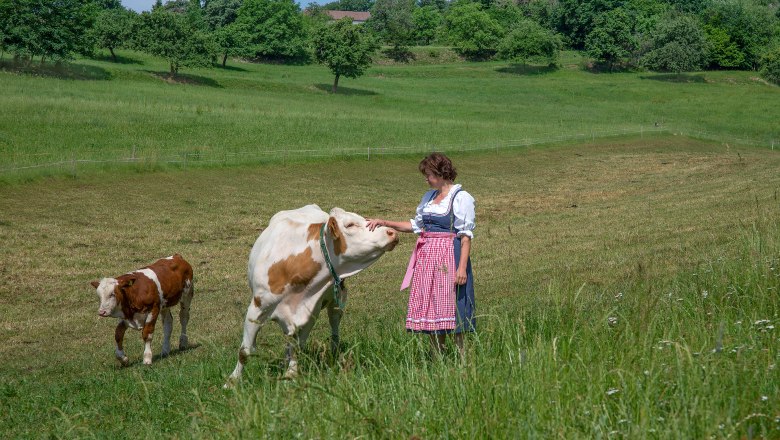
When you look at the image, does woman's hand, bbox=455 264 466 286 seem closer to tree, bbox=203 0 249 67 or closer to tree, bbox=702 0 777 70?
tree, bbox=203 0 249 67

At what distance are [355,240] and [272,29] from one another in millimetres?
107103

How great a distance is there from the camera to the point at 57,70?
66.7 m

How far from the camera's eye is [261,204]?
30500 millimetres

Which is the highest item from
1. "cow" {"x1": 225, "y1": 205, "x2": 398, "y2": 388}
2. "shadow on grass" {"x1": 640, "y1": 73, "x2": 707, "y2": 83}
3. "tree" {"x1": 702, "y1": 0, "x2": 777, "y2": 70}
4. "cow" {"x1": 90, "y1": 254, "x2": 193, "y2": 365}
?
"tree" {"x1": 702, "y1": 0, "x2": 777, "y2": 70}

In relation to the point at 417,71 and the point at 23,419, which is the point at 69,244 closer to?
the point at 23,419

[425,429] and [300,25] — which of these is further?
[300,25]

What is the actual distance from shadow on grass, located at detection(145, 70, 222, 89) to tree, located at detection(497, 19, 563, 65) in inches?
1900

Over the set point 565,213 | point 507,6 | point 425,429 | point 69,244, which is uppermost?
point 507,6

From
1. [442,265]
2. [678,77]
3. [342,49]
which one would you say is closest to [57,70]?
[342,49]

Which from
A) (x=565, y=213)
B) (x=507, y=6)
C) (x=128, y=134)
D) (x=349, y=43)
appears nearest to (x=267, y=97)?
(x=349, y=43)

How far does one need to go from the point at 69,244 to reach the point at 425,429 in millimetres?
18712

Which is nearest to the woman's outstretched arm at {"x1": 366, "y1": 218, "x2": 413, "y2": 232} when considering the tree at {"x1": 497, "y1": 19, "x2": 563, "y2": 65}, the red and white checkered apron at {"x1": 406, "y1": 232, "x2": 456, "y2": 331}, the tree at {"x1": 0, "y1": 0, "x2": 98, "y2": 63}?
the red and white checkered apron at {"x1": 406, "y1": 232, "x2": 456, "y2": 331}

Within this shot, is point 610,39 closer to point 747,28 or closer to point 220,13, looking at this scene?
point 747,28

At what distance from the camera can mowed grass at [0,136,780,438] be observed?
18.7ft
